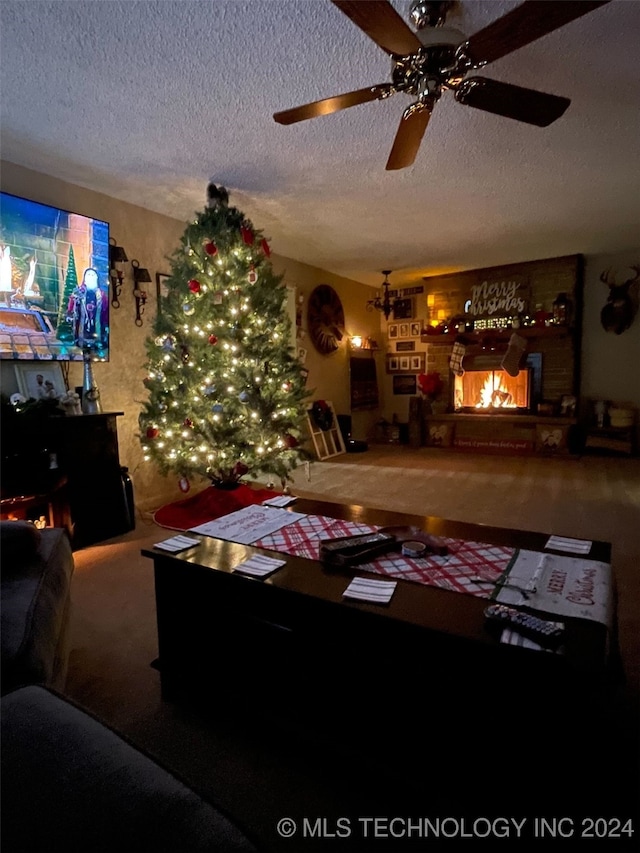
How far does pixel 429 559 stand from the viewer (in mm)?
1432

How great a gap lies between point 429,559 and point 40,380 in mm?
2742

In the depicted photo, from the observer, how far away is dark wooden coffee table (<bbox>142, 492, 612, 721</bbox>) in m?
1.00

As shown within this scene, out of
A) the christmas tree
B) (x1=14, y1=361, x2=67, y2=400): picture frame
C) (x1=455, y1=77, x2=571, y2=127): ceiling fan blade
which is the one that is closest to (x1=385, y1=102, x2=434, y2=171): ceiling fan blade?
(x1=455, y1=77, x2=571, y2=127): ceiling fan blade

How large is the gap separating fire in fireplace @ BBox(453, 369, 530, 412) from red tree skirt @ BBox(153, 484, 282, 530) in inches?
154

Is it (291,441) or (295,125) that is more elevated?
(295,125)

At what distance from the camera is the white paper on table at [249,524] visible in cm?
166

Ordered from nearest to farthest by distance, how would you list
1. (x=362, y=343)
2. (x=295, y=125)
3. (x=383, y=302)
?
1. (x=295, y=125)
2. (x=362, y=343)
3. (x=383, y=302)

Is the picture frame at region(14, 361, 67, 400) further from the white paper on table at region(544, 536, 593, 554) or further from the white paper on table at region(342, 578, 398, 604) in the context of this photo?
the white paper on table at region(544, 536, 593, 554)

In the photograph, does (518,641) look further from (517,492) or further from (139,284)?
(139,284)

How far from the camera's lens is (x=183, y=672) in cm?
152

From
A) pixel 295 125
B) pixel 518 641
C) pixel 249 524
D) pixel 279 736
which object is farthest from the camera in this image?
pixel 295 125

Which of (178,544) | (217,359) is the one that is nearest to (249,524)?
(178,544)

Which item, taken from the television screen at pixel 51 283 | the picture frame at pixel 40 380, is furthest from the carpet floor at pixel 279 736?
the television screen at pixel 51 283

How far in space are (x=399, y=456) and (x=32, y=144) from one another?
456cm
